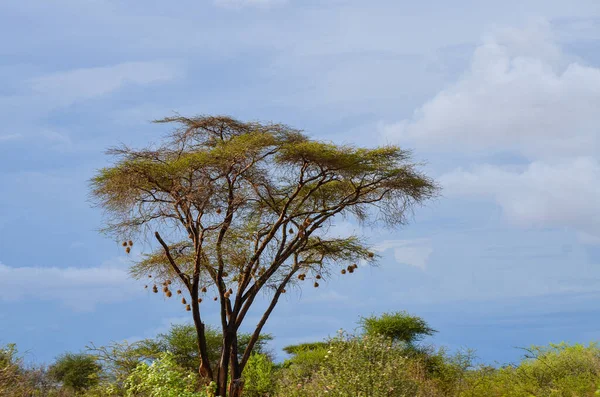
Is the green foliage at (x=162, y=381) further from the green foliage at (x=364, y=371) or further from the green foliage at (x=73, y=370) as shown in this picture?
the green foliage at (x=73, y=370)

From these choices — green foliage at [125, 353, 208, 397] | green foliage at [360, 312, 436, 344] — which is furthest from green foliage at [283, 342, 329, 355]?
green foliage at [125, 353, 208, 397]

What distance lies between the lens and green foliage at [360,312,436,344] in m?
18.3

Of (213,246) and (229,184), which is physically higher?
(229,184)

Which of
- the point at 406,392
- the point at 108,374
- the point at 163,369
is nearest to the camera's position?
the point at 406,392

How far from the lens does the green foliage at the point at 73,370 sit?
68.1 ft

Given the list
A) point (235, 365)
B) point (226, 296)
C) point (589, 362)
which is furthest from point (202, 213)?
point (589, 362)

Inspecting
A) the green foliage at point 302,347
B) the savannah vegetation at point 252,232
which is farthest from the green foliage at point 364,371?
the green foliage at point 302,347

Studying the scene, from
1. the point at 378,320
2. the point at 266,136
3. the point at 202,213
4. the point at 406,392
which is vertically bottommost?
the point at 406,392

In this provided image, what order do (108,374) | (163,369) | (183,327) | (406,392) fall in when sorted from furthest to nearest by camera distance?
(183,327) < (108,374) < (163,369) < (406,392)

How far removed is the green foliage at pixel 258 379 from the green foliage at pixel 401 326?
10.2ft

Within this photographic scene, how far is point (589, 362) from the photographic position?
15.1 meters

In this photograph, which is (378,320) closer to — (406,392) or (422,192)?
(422,192)

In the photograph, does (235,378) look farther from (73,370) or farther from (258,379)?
(73,370)

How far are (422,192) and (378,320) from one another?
4142 millimetres
